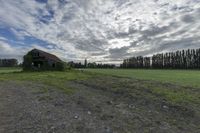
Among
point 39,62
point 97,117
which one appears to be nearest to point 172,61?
point 39,62

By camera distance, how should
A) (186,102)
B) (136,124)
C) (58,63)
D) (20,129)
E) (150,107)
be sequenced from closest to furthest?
(20,129) → (136,124) → (150,107) → (186,102) → (58,63)

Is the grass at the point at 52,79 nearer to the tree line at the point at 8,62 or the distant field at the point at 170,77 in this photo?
the distant field at the point at 170,77

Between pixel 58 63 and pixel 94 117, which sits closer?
pixel 94 117

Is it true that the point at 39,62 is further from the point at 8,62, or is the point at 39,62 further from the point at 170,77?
the point at 8,62

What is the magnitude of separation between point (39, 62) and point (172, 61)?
77028 millimetres

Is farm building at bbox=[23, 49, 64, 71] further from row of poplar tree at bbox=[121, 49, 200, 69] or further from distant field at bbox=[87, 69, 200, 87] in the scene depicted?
row of poplar tree at bbox=[121, 49, 200, 69]

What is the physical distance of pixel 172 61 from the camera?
97375mm

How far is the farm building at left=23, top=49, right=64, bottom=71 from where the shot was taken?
41781 millimetres

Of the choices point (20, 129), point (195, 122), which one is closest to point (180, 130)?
point (195, 122)

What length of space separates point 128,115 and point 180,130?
1.71m

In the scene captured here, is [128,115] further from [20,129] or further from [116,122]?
[20,129]

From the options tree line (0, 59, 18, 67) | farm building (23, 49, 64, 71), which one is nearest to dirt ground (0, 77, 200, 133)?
farm building (23, 49, 64, 71)

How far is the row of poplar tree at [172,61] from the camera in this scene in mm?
87750

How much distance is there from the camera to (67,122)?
17.0ft
